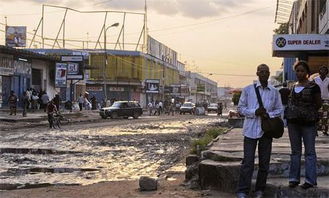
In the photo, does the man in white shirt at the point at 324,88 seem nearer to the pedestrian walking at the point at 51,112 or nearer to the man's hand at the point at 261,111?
the man's hand at the point at 261,111

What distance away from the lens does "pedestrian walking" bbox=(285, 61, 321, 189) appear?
738cm

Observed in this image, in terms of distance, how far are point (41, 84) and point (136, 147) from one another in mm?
33988

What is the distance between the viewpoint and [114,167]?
43.8ft

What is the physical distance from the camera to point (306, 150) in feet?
24.9

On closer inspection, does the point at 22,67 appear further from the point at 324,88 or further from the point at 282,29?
the point at 282,29

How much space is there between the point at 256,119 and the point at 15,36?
188 feet

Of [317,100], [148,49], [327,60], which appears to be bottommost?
Answer: [317,100]

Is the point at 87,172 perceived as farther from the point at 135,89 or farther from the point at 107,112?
the point at 135,89

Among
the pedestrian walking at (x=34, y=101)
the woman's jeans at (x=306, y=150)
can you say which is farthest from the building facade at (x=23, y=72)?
the woman's jeans at (x=306, y=150)

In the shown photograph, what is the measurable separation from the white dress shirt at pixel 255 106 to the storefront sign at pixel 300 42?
52.0 feet

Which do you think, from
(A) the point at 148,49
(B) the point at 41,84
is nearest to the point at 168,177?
(B) the point at 41,84

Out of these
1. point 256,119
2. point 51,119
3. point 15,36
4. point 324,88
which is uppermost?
point 15,36

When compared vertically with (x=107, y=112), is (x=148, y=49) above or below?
above

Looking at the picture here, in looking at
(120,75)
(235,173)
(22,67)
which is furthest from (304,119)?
(120,75)
